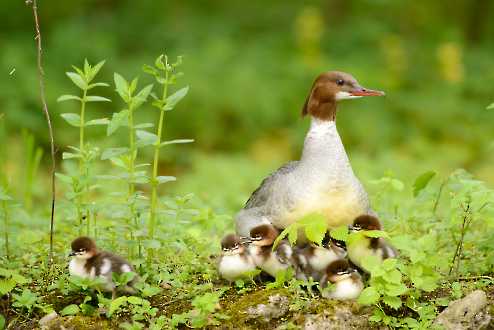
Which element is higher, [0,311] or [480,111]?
[480,111]

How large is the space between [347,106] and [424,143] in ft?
4.01

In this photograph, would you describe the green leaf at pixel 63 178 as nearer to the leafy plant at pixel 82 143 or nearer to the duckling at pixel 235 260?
the leafy plant at pixel 82 143

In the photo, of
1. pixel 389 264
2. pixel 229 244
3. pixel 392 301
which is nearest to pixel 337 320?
pixel 392 301

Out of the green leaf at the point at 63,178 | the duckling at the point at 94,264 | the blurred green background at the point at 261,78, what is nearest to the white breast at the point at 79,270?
the duckling at the point at 94,264

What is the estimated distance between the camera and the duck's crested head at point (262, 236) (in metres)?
4.46

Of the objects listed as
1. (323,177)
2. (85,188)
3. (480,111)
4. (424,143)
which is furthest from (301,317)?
(480,111)

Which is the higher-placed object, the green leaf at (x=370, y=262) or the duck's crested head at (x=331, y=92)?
the duck's crested head at (x=331, y=92)

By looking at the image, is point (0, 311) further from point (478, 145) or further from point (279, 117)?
point (478, 145)

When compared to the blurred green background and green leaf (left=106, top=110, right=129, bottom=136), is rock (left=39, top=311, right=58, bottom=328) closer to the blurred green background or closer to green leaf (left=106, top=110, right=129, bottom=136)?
green leaf (left=106, top=110, right=129, bottom=136)

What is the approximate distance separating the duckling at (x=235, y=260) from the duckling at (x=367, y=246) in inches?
21.5

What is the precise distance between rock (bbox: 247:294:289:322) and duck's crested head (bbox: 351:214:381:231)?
610 mm

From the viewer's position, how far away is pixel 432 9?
14.2 metres

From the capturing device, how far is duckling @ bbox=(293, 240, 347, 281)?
171 inches

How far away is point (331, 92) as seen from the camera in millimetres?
4762
